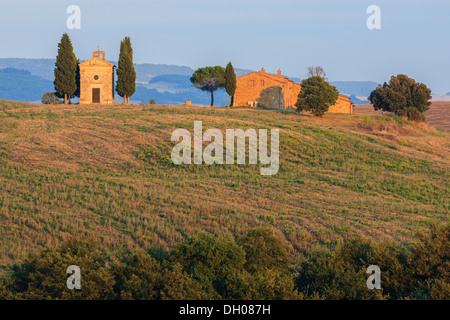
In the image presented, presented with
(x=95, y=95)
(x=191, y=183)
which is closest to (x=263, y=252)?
(x=191, y=183)

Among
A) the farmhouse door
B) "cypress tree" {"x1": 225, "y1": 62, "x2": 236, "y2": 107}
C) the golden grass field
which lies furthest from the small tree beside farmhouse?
the farmhouse door

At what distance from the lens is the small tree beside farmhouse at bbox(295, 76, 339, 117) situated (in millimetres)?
60812

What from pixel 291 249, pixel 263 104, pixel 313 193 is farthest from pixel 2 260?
pixel 263 104

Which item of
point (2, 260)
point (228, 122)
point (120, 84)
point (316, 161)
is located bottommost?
point (2, 260)

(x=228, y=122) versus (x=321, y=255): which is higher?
(x=228, y=122)

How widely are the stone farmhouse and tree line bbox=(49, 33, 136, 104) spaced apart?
14.7 meters

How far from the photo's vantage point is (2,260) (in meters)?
18.4

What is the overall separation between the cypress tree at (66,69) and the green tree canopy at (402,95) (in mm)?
38052

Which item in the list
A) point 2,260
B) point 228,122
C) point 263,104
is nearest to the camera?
point 2,260

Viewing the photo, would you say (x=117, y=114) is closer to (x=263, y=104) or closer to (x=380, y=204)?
(x=263, y=104)

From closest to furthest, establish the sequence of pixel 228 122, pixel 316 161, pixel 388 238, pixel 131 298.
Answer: pixel 131 298, pixel 388 238, pixel 316 161, pixel 228 122

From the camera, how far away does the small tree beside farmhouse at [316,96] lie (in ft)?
200

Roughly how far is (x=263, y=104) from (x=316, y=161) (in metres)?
29.6

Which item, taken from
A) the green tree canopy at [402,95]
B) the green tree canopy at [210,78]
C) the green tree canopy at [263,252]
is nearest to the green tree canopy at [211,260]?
the green tree canopy at [263,252]
